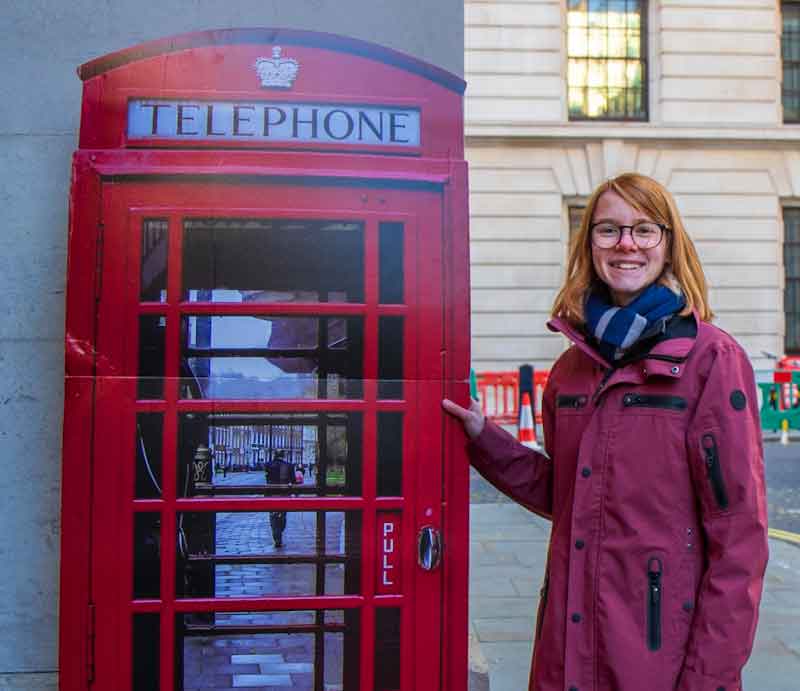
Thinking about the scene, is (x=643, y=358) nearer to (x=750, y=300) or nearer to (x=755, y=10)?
(x=750, y=300)

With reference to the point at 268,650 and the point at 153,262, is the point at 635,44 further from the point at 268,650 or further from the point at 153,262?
the point at 268,650

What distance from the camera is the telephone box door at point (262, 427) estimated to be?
8.18 feet

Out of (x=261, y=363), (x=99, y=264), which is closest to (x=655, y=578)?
(x=261, y=363)

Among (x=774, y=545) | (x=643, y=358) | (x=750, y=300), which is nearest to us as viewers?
(x=643, y=358)

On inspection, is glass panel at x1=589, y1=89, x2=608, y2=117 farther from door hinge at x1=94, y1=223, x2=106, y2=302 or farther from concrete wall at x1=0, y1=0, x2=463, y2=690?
door hinge at x1=94, y1=223, x2=106, y2=302

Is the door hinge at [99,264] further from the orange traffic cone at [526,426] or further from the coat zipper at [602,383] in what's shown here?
the orange traffic cone at [526,426]

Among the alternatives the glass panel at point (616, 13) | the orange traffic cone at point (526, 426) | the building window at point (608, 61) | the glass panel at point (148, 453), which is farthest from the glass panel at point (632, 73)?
the glass panel at point (148, 453)

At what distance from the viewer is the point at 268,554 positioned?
2.59 m

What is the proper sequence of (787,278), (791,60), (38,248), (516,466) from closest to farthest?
(516,466) < (38,248) < (787,278) < (791,60)

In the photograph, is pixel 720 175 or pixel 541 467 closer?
pixel 541 467

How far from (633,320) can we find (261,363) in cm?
100

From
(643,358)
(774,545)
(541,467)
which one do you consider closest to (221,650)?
(541,467)

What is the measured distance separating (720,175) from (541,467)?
13934 mm

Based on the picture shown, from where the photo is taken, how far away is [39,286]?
284 cm
